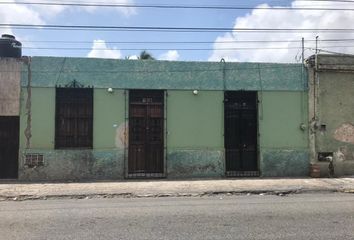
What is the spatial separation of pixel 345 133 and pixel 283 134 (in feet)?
8.04

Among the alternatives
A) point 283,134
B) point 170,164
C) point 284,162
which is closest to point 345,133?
point 283,134

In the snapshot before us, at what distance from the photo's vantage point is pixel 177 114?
→ 1650 centimetres

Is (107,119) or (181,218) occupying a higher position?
(107,119)

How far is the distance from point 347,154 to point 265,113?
352cm

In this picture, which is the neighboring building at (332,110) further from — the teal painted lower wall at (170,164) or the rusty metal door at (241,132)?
the rusty metal door at (241,132)

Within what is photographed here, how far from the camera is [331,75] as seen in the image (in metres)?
17.2

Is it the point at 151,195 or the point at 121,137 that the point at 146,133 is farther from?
the point at 151,195

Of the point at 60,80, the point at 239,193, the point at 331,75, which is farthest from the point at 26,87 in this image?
the point at 331,75

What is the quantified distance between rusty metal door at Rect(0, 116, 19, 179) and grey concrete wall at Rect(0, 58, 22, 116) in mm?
319

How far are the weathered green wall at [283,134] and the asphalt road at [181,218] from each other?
15.2 ft

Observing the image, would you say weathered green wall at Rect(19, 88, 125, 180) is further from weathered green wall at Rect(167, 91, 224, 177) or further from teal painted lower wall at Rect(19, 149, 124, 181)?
weathered green wall at Rect(167, 91, 224, 177)

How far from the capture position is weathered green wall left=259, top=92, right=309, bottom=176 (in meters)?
A: 16.8

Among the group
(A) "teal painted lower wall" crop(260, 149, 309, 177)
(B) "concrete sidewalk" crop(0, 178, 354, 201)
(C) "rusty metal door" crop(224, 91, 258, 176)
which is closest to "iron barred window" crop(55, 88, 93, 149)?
(B) "concrete sidewalk" crop(0, 178, 354, 201)

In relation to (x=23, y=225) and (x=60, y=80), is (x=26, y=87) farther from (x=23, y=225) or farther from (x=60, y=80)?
(x=23, y=225)
